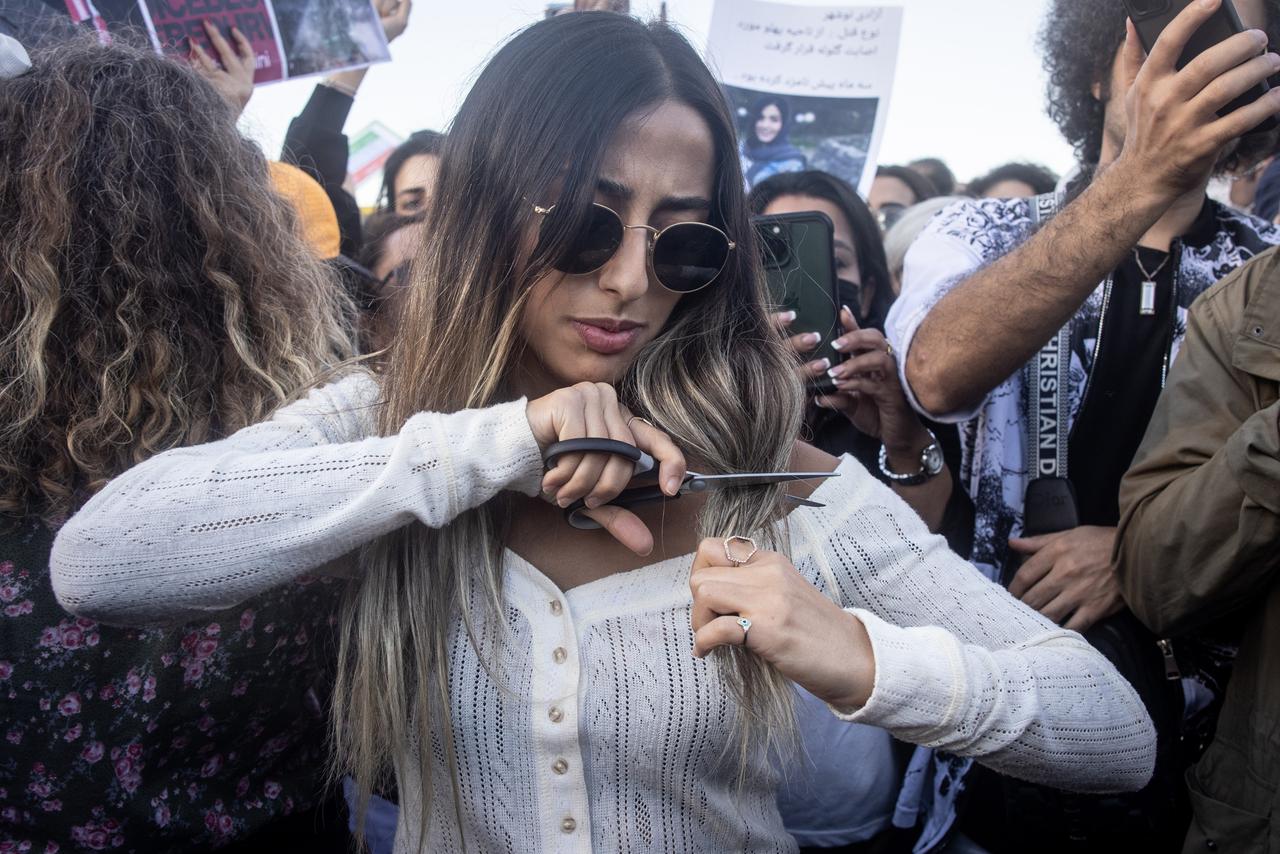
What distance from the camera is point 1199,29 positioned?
1850 millimetres

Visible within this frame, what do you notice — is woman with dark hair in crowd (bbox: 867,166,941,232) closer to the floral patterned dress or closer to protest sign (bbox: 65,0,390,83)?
protest sign (bbox: 65,0,390,83)

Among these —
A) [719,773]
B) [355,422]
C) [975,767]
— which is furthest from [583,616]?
[975,767]

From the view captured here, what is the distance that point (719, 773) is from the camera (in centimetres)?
169

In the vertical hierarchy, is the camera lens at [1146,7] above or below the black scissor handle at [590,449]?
above

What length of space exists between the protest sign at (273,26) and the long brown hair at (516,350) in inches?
56.5

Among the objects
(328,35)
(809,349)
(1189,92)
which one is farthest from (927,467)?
(328,35)

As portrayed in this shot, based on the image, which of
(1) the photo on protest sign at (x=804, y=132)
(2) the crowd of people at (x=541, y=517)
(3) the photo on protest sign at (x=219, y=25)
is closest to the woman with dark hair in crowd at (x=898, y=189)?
(1) the photo on protest sign at (x=804, y=132)

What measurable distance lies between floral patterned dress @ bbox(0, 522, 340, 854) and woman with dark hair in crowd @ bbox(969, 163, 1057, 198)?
465 cm

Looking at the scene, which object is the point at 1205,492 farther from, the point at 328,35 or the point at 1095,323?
the point at 328,35

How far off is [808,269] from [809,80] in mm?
1580

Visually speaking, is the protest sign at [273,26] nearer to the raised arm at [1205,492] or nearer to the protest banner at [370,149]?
the raised arm at [1205,492]

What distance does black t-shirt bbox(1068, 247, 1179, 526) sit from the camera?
234 cm

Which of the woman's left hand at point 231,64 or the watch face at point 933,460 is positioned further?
the woman's left hand at point 231,64

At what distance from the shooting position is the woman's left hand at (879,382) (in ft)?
8.25
